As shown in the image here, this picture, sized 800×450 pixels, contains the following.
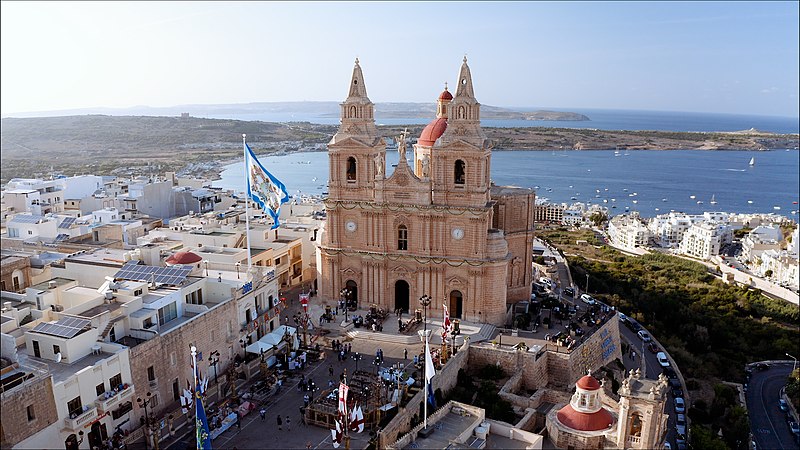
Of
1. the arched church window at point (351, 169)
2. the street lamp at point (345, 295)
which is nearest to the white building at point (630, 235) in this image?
the street lamp at point (345, 295)

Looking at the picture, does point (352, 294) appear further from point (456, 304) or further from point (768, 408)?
point (768, 408)

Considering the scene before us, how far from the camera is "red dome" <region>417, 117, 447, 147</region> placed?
41.3 metres

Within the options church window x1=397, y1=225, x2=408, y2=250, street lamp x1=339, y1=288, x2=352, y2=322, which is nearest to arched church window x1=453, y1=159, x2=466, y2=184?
church window x1=397, y1=225, x2=408, y2=250

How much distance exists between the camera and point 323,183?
134 metres

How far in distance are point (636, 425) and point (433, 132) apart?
76.9 feet

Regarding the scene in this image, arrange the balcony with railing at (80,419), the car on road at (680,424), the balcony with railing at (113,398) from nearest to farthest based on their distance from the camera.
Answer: the balcony with railing at (80,419) < the balcony with railing at (113,398) < the car on road at (680,424)

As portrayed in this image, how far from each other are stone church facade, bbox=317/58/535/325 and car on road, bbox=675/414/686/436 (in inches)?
458

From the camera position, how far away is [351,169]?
3959 cm

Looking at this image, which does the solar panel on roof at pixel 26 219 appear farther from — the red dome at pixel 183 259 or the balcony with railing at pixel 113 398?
the balcony with railing at pixel 113 398

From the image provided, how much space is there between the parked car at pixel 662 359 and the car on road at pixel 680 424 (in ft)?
20.0

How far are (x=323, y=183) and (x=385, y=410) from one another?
109 metres

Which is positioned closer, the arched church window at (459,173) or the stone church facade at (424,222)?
the stone church facade at (424,222)

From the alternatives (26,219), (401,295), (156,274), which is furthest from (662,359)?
(26,219)

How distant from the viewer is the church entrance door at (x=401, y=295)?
39644mm
